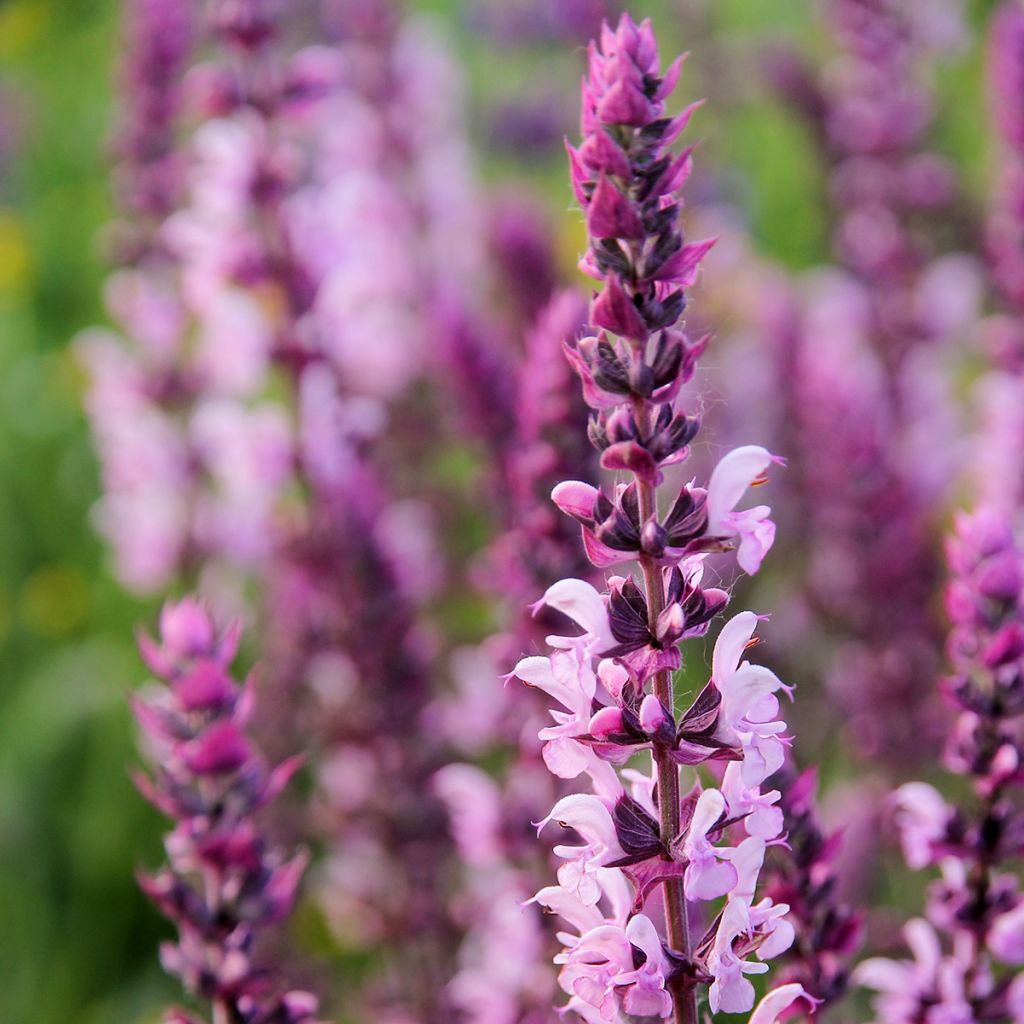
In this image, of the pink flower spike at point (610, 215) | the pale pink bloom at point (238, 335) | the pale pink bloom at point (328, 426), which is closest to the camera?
the pink flower spike at point (610, 215)

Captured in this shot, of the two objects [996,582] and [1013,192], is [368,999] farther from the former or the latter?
[1013,192]

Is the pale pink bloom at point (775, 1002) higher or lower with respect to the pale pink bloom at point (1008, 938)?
higher

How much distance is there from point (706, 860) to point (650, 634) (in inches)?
7.4

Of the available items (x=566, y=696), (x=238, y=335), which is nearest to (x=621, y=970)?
(x=566, y=696)

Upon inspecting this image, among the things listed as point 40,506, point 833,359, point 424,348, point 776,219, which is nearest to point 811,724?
point 833,359

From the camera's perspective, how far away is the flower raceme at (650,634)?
1.14 m

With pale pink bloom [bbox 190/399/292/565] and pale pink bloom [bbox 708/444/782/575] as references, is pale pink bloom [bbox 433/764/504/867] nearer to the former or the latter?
pale pink bloom [bbox 190/399/292/565]

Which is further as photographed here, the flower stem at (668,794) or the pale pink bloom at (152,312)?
the pale pink bloom at (152,312)

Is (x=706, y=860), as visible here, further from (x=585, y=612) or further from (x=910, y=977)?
(x=910, y=977)

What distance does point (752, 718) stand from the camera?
1.22 m

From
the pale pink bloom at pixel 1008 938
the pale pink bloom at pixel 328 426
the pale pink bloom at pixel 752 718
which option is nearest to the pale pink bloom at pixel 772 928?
the pale pink bloom at pixel 752 718

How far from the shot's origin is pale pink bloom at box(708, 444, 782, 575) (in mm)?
1149

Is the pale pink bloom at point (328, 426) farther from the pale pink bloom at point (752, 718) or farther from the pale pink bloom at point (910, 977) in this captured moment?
the pale pink bloom at point (752, 718)

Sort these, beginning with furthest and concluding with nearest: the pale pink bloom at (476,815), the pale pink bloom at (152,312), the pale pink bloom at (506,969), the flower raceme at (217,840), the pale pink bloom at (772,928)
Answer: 1. the pale pink bloom at (152,312)
2. the pale pink bloom at (476,815)
3. the pale pink bloom at (506,969)
4. the flower raceme at (217,840)
5. the pale pink bloom at (772,928)
